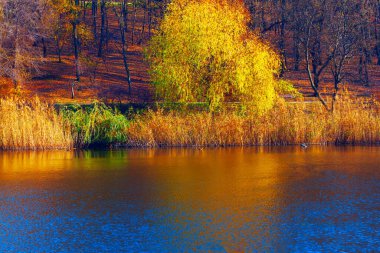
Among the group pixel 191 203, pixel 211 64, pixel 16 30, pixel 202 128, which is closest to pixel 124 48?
pixel 16 30

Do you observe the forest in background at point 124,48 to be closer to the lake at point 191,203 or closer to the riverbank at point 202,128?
the riverbank at point 202,128

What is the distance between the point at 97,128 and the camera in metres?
30.7

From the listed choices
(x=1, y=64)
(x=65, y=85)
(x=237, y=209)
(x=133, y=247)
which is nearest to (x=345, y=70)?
(x=65, y=85)

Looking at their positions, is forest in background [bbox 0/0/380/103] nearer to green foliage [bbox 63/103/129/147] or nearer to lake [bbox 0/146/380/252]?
green foliage [bbox 63/103/129/147]

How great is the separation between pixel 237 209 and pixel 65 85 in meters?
40.5

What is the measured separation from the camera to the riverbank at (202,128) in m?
30.0

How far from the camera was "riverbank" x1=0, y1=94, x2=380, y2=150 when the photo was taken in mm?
30047

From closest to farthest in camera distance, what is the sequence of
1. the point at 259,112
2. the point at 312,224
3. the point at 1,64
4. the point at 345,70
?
the point at 312,224 → the point at 259,112 → the point at 1,64 → the point at 345,70

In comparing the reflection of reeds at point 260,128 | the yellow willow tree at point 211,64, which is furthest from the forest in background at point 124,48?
the reflection of reeds at point 260,128

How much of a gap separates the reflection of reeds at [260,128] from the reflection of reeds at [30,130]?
346 cm

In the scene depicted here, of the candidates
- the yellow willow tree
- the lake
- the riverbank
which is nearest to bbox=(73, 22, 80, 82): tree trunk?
the yellow willow tree

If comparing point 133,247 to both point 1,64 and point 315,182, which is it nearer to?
point 315,182

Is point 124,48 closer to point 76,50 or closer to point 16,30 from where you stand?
point 76,50

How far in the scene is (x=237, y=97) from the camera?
3609 centimetres
